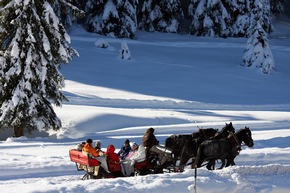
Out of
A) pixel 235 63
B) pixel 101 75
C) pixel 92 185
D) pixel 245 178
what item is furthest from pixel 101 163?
pixel 235 63

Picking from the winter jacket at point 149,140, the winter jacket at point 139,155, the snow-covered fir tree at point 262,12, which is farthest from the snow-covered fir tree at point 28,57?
the snow-covered fir tree at point 262,12

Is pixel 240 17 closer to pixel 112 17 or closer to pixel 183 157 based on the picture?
pixel 112 17

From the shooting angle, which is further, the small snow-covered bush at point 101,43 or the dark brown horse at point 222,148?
the small snow-covered bush at point 101,43

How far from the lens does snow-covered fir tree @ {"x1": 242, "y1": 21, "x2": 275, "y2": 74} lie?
111 feet

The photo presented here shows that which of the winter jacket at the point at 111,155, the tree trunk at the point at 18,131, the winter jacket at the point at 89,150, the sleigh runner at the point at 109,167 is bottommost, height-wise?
the tree trunk at the point at 18,131

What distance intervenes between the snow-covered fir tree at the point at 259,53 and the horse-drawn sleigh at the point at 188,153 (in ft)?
69.1

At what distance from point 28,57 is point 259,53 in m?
19.3

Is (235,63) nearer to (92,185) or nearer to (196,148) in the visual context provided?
(196,148)

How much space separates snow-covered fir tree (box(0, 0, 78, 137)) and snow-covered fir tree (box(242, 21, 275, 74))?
1769cm

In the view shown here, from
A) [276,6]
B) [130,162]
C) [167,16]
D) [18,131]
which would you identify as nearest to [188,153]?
[130,162]

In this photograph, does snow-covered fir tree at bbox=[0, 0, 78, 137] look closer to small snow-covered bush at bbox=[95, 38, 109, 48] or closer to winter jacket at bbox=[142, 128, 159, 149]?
winter jacket at bbox=[142, 128, 159, 149]

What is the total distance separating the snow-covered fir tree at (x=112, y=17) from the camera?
39.7 metres

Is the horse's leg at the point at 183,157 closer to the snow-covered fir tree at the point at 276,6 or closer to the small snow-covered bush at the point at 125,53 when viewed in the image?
the small snow-covered bush at the point at 125,53

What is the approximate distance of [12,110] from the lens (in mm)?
18344
